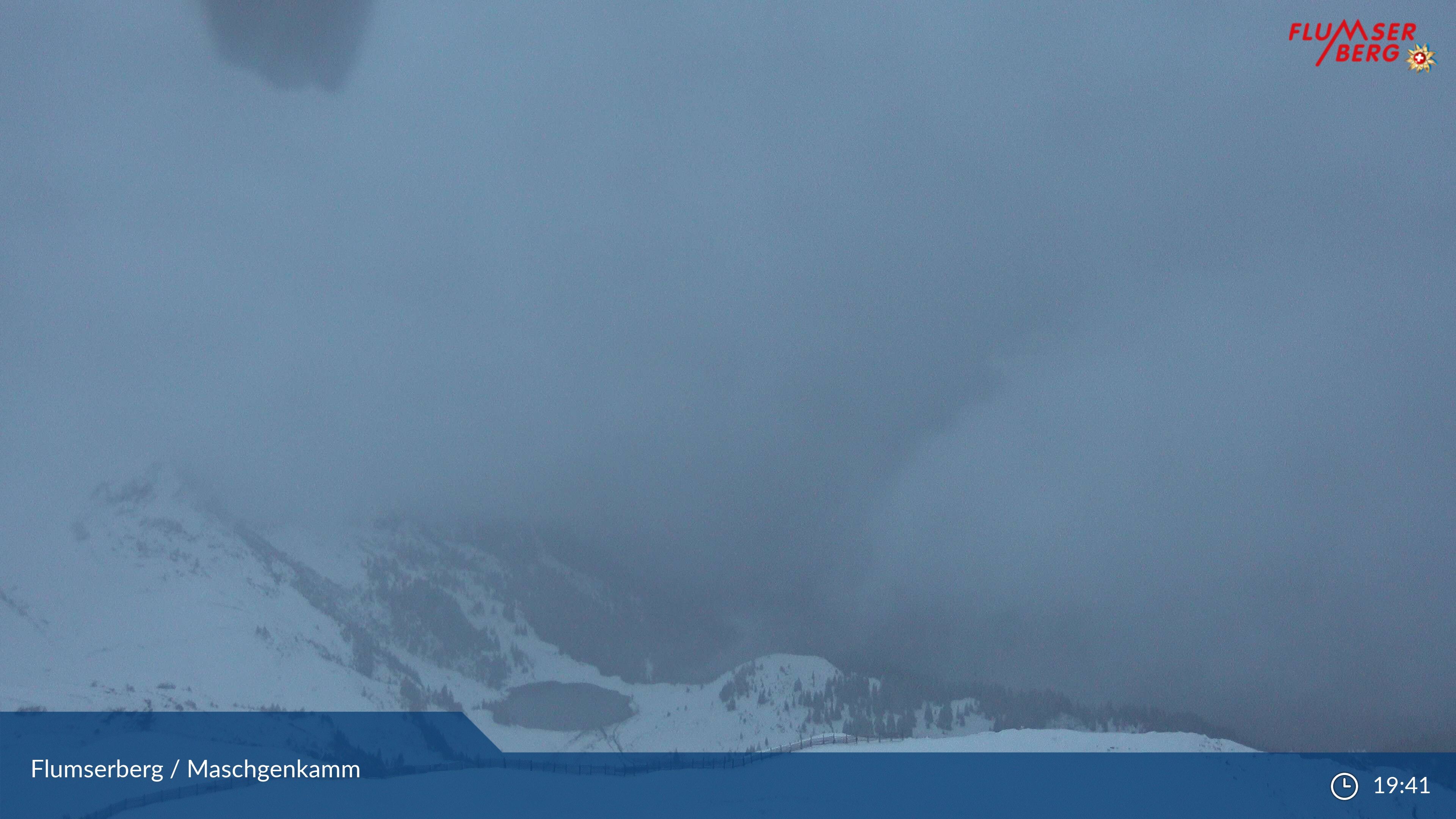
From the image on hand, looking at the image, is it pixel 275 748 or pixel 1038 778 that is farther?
pixel 275 748

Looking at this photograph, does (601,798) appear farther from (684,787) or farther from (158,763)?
(158,763)

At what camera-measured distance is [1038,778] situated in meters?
101

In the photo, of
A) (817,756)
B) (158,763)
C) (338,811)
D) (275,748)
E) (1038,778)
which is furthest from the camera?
(275,748)

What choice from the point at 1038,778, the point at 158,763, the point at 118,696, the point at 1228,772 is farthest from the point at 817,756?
the point at 118,696

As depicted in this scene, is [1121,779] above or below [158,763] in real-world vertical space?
below

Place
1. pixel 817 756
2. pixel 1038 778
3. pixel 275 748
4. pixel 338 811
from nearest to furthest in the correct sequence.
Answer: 1. pixel 338 811
2. pixel 1038 778
3. pixel 817 756
4. pixel 275 748

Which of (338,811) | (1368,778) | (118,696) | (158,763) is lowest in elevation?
(1368,778)

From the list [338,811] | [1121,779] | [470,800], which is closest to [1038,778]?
[1121,779]

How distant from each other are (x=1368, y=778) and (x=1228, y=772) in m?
13.7
